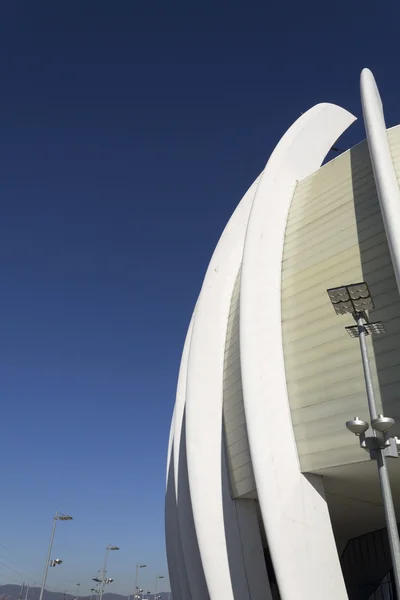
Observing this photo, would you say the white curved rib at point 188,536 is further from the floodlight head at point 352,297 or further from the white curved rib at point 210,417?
the floodlight head at point 352,297

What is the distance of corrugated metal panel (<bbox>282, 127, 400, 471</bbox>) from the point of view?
375 inches

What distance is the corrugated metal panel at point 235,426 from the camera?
1130 centimetres

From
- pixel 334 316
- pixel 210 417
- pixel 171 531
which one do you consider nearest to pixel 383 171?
pixel 334 316

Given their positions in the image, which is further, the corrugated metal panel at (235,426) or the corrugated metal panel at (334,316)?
the corrugated metal panel at (235,426)

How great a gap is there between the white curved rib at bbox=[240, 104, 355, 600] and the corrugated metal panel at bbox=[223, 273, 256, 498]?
4.32 ft

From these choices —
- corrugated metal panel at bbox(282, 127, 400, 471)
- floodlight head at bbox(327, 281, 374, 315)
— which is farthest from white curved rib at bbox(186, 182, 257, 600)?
floodlight head at bbox(327, 281, 374, 315)

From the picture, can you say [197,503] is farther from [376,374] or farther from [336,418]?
[376,374]

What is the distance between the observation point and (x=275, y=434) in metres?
10.2

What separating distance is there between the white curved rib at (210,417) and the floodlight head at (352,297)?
669cm

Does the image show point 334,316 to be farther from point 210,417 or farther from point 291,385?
point 210,417

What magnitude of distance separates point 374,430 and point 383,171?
256 inches

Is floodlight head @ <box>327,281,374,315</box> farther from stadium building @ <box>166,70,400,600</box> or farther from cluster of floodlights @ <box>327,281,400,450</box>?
stadium building @ <box>166,70,400,600</box>

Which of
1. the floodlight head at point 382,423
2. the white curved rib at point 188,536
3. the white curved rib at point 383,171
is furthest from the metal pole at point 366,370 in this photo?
the white curved rib at point 188,536

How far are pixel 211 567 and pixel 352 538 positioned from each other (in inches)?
425
